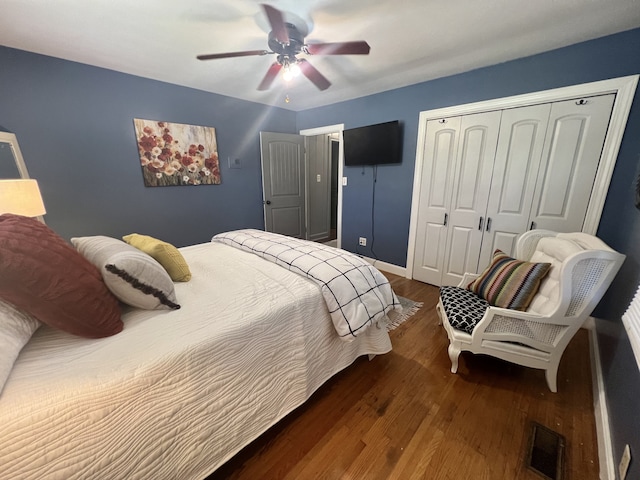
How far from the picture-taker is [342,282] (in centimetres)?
141

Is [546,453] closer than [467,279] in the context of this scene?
Yes

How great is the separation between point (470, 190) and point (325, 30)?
79.5 inches

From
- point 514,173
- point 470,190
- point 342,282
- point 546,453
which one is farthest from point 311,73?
point 546,453

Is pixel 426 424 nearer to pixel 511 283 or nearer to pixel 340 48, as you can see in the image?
pixel 511 283

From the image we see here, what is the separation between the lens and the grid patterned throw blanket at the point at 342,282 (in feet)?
4.44

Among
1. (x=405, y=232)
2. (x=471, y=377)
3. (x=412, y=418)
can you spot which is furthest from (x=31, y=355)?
(x=405, y=232)

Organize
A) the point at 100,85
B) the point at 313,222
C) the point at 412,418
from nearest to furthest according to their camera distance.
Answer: the point at 412,418
the point at 100,85
the point at 313,222

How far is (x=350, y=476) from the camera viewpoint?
1.10 metres

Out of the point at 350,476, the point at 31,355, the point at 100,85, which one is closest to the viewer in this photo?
the point at 31,355

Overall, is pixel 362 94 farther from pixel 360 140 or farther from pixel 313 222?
pixel 313 222

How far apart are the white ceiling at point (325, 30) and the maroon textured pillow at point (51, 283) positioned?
163 cm

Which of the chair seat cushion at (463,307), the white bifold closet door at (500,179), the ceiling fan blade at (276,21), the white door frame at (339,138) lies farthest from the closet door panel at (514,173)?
the ceiling fan blade at (276,21)

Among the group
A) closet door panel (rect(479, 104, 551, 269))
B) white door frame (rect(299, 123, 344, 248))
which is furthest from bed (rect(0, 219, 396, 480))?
white door frame (rect(299, 123, 344, 248))

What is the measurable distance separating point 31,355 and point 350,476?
1.34m
